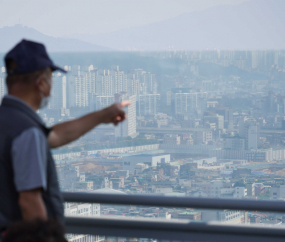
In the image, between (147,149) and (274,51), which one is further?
(274,51)

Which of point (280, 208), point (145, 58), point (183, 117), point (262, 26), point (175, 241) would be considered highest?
point (262, 26)

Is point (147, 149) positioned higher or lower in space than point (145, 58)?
lower

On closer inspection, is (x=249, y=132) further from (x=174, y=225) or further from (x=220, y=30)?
(x=220, y=30)

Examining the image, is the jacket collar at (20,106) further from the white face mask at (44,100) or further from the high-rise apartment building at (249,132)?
the high-rise apartment building at (249,132)

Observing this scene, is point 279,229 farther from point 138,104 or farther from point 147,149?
point 138,104

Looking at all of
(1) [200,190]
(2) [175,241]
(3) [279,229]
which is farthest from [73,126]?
(1) [200,190]

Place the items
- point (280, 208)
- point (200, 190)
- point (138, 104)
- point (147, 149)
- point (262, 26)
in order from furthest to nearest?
point (262, 26)
point (138, 104)
point (147, 149)
point (200, 190)
point (280, 208)
